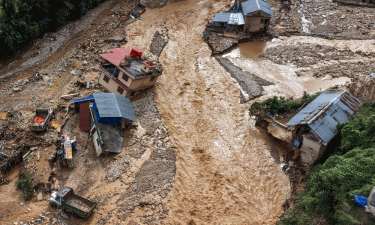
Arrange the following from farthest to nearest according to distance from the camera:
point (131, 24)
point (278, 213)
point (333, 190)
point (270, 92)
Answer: point (131, 24)
point (270, 92)
point (278, 213)
point (333, 190)

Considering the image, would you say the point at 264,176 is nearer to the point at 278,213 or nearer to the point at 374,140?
the point at 278,213

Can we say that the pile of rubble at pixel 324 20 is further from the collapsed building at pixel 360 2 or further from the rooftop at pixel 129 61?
the rooftop at pixel 129 61

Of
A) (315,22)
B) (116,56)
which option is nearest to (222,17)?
(315,22)

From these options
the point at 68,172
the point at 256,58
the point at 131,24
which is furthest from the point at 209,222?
the point at 131,24

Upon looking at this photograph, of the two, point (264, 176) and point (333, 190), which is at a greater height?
point (333, 190)

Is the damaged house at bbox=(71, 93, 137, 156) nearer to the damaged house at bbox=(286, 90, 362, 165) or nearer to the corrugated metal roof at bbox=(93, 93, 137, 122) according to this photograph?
the corrugated metal roof at bbox=(93, 93, 137, 122)

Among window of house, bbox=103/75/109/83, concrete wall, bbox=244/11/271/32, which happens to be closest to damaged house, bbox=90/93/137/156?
window of house, bbox=103/75/109/83

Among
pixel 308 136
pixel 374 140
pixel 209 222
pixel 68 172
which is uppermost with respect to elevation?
pixel 374 140
